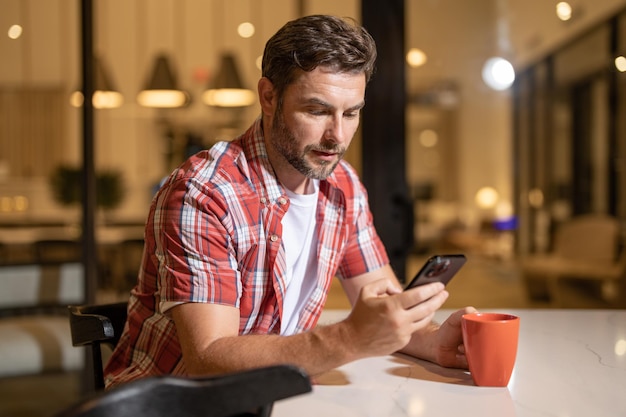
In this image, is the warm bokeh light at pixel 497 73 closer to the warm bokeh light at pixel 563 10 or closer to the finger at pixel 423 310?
the warm bokeh light at pixel 563 10

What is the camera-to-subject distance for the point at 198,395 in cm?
81

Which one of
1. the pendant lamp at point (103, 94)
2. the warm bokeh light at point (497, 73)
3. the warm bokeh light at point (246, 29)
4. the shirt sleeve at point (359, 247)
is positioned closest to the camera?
the shirt sleeve at point (359, 247)

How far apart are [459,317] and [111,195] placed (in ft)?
12.6

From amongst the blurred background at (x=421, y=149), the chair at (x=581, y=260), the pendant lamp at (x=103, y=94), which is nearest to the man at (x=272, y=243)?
the blurred background at (x=421, y=149)

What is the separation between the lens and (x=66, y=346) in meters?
3.32

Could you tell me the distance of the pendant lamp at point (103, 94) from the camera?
5.39 m

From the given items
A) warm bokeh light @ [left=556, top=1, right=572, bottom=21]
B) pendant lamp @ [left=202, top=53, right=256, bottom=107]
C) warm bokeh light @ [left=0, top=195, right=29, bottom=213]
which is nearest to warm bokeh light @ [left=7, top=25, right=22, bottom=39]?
warm bokeh light @ [left=0, top=195, right=29, bottom=213]

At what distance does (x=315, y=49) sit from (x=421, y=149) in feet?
6.93

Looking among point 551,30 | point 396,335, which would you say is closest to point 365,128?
point 551,30

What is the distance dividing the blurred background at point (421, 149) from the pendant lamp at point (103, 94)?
192mm

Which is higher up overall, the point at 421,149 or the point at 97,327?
the point at 421,149

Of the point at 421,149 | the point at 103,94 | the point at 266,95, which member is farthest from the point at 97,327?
the point at 103,94

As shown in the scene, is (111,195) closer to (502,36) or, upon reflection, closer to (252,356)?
(502,36)

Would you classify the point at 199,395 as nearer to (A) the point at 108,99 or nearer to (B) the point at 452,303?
(B) the point at 452,303
